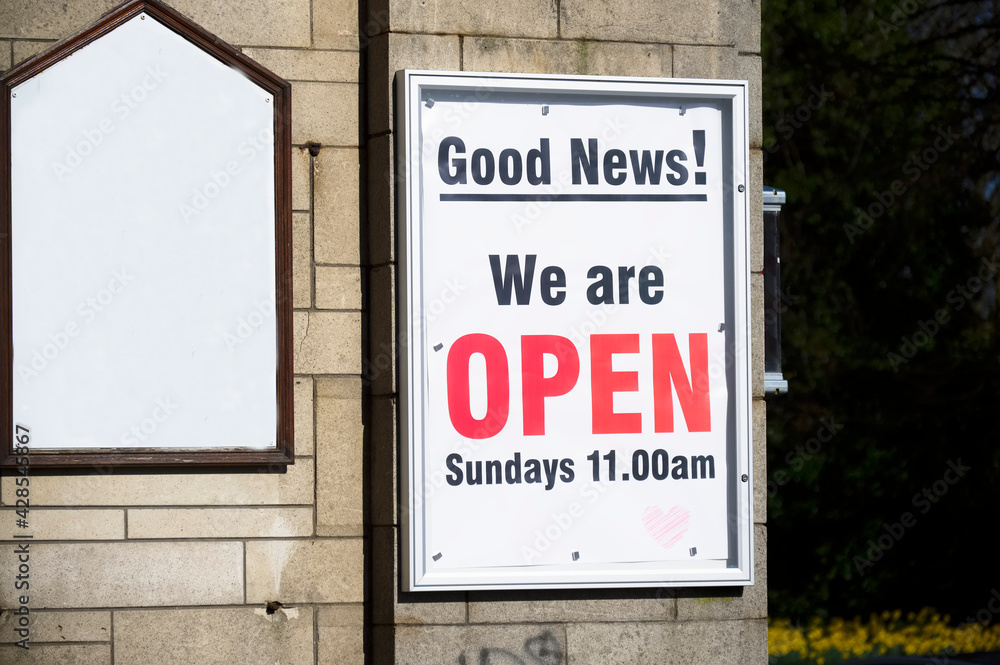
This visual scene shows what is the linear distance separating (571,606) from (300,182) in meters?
2.08

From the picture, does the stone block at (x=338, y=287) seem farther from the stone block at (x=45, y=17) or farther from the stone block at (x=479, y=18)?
the stone block at (x=45, y=17)

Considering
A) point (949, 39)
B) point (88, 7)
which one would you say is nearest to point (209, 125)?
point (88, 7)

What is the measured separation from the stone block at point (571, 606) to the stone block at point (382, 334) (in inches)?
36.6

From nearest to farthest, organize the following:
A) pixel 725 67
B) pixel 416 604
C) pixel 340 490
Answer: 1. pixel 416 604
2. pixel 340 490
3. pixel 725 67

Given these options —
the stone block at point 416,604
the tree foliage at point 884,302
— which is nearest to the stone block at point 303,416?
the stone block at point 416,604

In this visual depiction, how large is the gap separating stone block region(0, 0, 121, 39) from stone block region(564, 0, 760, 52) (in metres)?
1.96

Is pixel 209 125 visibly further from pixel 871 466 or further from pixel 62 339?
pixel 871 466

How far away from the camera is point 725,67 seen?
490 cm

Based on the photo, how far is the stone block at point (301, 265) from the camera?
481 centimetres

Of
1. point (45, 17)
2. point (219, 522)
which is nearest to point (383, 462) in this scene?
point (219, 522)

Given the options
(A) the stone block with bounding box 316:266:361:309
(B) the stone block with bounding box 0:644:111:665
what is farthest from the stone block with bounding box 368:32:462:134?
(B) the stone block with bounding box 0:644:111:665

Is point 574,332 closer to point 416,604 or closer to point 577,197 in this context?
point 577,197

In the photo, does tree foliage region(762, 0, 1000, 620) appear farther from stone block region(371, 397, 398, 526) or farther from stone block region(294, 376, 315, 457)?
stone block region(294, 376, 315, 457)

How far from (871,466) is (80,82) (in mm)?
7528
